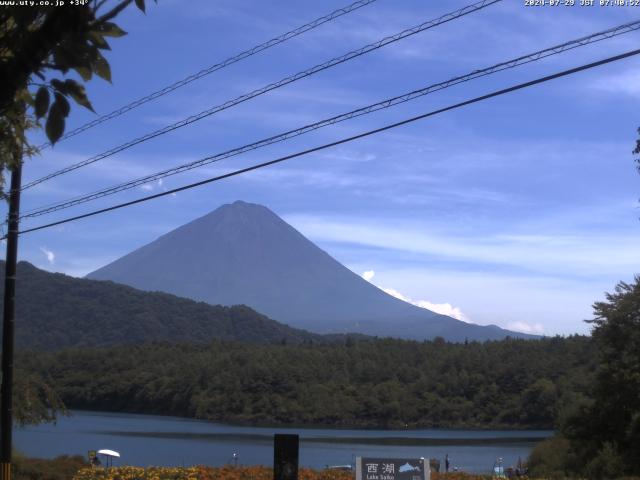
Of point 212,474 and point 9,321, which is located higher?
point 9,321

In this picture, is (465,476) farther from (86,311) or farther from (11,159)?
(86,311)

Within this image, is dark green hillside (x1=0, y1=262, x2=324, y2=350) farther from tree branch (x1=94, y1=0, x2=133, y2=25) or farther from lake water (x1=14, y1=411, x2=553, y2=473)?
tree branch (x1=94, y1=0, x2=133, y2=25)

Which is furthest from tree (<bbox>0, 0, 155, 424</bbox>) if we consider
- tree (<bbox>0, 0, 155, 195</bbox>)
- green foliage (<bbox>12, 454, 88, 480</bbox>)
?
green foliage (<bbox>12, 454, 88, 480</bbox>)

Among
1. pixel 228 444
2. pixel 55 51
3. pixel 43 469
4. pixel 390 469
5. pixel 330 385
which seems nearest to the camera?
pixel 55 51

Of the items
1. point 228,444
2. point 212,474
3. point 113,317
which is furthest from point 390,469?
point 113,317

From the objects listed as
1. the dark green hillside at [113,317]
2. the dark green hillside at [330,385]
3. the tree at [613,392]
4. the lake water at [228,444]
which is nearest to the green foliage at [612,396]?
the tree at [613,392]

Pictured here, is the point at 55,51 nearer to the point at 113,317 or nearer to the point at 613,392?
the point at 613,392
